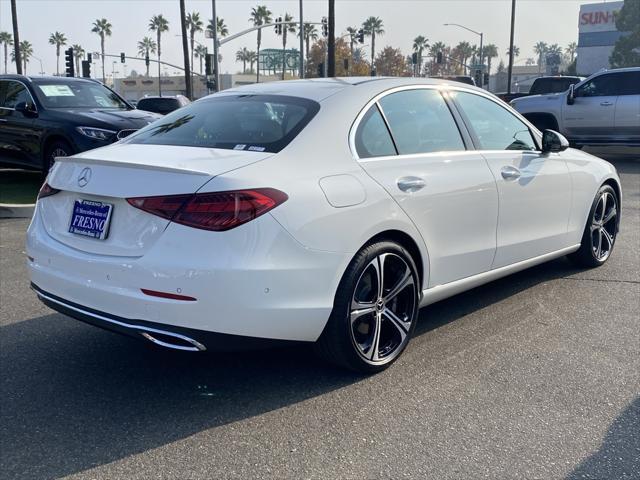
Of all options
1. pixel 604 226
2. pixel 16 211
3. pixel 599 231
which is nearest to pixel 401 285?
pixel 599 231

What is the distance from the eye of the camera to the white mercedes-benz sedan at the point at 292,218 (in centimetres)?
312

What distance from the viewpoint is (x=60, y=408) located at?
3.39 meters

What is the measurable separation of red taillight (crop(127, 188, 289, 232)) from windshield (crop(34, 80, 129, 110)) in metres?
8.36

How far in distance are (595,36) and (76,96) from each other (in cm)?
7737

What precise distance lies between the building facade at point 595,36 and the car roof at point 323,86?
7826 centimetres

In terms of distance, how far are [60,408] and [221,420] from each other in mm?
824

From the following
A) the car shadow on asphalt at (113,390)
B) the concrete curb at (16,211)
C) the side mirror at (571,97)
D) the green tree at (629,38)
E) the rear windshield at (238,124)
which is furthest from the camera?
the green tree at (629,38)

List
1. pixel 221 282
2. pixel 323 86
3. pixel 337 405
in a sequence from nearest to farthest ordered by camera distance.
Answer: pixel 221 282 < pixel 337 405 < pixel 323 86

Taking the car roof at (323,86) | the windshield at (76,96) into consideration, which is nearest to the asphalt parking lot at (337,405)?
the car roof at (323,86)

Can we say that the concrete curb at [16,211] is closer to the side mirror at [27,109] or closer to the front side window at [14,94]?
the side mirror at [27,109]

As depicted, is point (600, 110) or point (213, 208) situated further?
point (600, 110)

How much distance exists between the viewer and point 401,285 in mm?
3887

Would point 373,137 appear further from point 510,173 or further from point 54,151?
point 54,151

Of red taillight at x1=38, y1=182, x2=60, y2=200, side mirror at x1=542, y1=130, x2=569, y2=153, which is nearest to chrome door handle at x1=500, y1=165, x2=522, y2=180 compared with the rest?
side mirror at x1=542, y1=130, x2=569, y2=153
